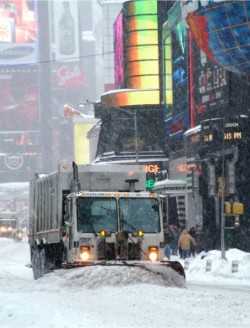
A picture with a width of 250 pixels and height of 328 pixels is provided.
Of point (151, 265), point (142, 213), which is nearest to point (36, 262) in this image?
point (142, 213)

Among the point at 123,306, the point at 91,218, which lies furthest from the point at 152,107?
the point at 123,306

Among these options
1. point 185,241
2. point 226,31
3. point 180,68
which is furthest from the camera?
point 180,68

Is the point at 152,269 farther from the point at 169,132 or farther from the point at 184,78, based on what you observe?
the point at 169,132

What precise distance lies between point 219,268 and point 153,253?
11091 millimetres

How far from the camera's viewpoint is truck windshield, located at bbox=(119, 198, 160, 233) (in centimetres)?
2012

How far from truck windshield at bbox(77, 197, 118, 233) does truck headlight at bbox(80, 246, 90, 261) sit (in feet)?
1.23

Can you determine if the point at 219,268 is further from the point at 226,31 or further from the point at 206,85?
the point at 206,85

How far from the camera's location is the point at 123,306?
1348 centimetres

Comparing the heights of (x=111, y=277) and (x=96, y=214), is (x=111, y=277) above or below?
below

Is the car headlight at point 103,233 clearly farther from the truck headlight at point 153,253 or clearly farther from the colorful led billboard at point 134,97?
the colorful led billboard at point 134,97

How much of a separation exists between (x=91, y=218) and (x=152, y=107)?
2196 inches

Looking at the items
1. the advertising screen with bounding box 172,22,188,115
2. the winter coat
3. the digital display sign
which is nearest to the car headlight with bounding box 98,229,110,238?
the winter coat

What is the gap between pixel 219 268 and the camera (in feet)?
101

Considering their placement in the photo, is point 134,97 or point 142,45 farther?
point 142,45
